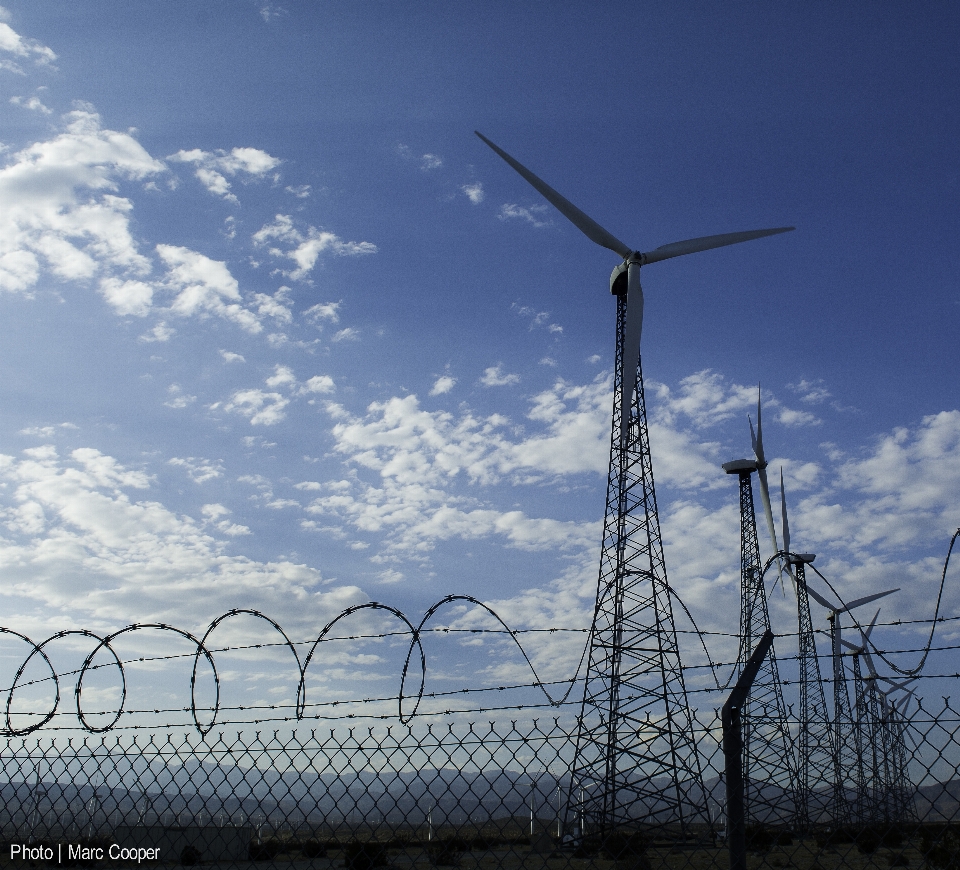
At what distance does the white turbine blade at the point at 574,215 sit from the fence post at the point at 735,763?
2830 cm

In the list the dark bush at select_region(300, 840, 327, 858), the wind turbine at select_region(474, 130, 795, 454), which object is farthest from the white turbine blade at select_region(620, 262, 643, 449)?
the dark bush at select_region(300, 840, 327, 858)

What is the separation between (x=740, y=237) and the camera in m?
33.8

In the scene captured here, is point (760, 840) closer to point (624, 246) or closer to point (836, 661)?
point (624, 246)


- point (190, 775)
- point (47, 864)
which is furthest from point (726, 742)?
point (47, 864)

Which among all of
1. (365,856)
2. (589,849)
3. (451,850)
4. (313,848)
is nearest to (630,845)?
(589,849)

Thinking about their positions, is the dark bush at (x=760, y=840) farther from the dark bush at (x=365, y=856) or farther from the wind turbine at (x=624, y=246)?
the wind turbine at (x=624, y=246)

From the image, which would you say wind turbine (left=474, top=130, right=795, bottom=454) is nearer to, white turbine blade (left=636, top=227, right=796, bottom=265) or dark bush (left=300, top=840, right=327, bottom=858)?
white turbine blade (left=636, top=227, right=796, bottom=265)

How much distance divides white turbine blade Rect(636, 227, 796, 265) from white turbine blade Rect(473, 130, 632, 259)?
1675mm

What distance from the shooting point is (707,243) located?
110 feet

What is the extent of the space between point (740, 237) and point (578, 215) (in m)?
6.81

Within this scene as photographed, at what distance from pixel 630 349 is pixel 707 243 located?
7.85 m

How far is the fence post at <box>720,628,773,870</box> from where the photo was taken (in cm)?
569

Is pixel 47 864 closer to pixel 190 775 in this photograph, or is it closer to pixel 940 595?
pixel 190 775

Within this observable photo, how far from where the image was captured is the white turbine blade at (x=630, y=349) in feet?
95.0
